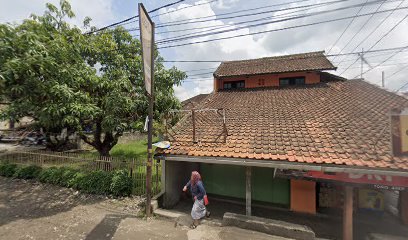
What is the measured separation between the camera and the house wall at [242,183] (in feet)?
23.7

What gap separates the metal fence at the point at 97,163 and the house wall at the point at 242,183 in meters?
2.12

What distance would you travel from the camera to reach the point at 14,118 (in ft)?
25.8

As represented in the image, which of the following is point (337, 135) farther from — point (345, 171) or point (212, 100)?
point (212, 100)

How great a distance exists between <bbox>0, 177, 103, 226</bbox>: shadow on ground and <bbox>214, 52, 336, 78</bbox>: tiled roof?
10364 millimetres

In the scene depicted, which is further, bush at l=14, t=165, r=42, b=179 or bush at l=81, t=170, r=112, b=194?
bush at l=14, t=165, r=42, b=179

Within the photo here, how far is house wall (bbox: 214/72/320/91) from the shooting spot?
11914 mm

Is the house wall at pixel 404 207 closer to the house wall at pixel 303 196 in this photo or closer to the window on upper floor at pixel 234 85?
the house wall at pixel 303 196

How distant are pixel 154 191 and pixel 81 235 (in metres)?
2.67

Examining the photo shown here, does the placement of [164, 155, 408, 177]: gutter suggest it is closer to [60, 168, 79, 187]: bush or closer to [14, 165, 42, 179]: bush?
[60, 168, 79, 187]: bush

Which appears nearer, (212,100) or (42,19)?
(42,19)

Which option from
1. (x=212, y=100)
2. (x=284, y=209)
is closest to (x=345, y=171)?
(x=284, y=209)

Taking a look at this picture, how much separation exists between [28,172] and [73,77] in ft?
19.3

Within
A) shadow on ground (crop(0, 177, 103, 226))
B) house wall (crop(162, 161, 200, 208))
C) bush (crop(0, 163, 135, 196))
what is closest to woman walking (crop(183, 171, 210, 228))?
house wall (crop(162, 161, 200, 208))

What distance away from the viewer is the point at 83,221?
19.4 ft
